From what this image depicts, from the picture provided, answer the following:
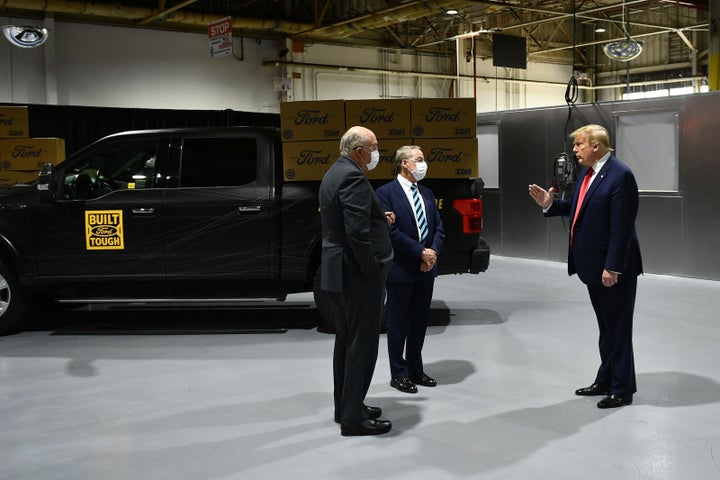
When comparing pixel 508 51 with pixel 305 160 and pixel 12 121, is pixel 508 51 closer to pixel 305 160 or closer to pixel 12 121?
pixel 12 121

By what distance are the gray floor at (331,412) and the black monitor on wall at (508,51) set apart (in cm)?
896

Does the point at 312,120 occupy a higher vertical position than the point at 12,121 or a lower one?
lower

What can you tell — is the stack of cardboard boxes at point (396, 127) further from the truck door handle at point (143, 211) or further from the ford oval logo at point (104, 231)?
the ford oval logo at point (104, 231)

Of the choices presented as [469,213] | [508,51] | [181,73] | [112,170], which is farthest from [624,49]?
[112,170]

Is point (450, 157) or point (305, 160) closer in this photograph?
point (305, 160)

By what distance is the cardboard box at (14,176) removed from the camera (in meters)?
11.2

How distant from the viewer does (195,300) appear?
6895 millimetres

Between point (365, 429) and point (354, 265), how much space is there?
0.86 metres

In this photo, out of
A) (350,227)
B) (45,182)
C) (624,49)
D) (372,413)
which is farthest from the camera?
(624,49)

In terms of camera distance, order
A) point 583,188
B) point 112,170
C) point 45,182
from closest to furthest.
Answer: point 583,188 → point 45,182 → point 112,170

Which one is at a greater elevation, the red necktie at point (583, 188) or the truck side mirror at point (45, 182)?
the truck side mirror at point (45, 182)

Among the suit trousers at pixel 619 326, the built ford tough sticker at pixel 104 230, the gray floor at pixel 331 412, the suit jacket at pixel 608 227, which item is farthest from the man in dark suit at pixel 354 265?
the built ford tough sticker at pixel 104 230

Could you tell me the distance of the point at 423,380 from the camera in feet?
16.9

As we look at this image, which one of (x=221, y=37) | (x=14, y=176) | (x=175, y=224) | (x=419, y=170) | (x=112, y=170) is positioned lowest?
(x=175, y=224)
